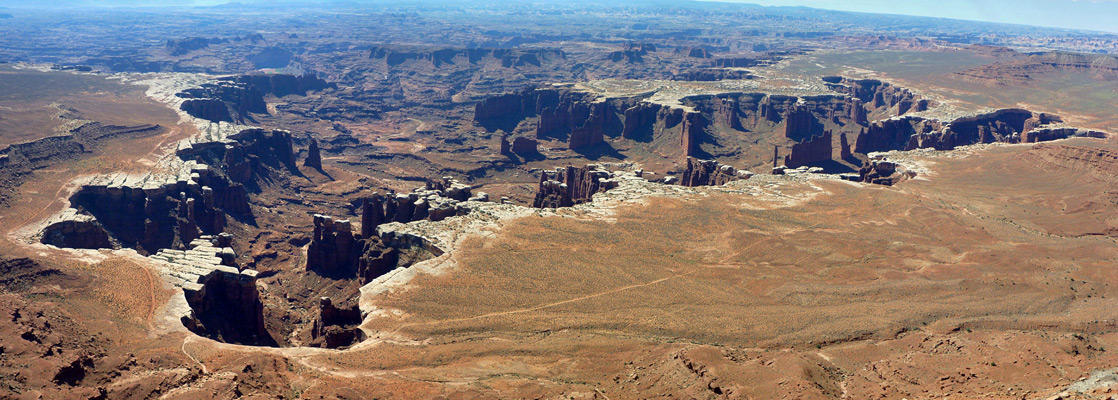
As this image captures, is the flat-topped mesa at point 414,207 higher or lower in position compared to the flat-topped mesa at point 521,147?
higher

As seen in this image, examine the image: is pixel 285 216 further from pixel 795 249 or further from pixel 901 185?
pixel 901 185

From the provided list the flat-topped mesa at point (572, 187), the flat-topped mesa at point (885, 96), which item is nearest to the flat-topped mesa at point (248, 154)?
the flat-topped mesa at point (572, 187)

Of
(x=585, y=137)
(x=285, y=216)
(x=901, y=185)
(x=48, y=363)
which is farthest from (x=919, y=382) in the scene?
(x=585, y=137)

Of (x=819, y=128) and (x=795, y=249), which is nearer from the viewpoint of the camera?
(x=795, y=249)

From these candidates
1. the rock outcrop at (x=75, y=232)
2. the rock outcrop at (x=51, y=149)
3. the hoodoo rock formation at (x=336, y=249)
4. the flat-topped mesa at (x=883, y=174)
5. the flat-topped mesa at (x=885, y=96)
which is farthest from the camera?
the flat-topped mesa at (x=885, y=96)

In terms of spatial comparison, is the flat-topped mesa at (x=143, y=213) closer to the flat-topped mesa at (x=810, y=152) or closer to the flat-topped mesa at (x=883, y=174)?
the flat-topped mesa at (x=883, y=174)

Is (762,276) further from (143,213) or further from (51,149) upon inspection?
(51,149)
